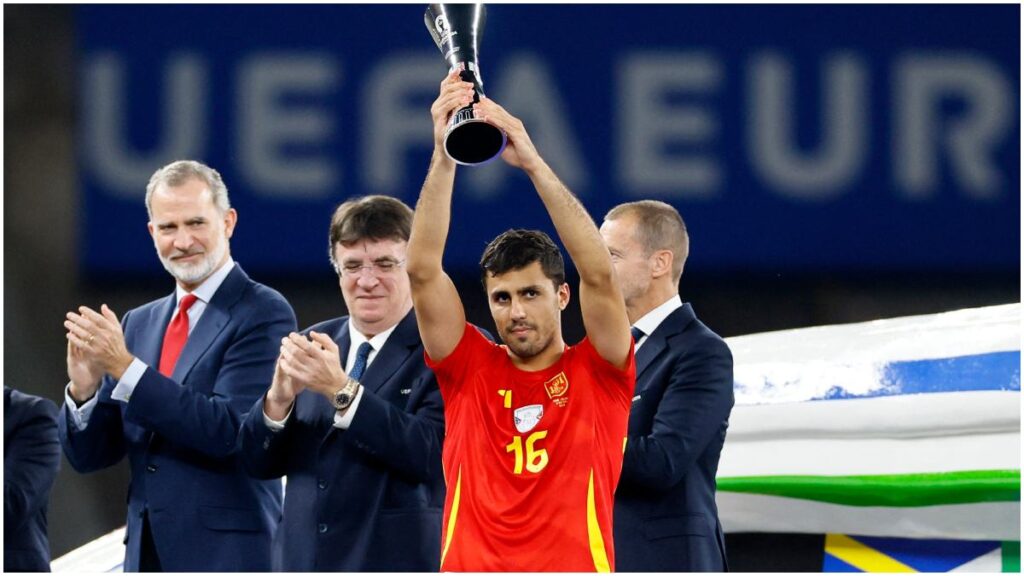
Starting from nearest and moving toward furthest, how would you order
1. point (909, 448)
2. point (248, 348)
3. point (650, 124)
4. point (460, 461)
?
point (460, 461) → point (248, 348) → point (909, 448) → point (650, 124)

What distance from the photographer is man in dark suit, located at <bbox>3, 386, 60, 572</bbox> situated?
148 inches

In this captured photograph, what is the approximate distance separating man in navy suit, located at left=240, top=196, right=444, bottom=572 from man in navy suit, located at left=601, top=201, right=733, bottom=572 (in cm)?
46

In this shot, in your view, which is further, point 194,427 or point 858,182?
point 858,182

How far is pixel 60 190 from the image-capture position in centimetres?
483

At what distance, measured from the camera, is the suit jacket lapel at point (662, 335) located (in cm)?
356

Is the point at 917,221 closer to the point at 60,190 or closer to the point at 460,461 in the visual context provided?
the point at 460,461

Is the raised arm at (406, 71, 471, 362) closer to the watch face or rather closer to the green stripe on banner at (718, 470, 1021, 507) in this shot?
the watch face

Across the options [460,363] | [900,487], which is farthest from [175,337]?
[900,487]

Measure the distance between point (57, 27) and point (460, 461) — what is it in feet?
8.67

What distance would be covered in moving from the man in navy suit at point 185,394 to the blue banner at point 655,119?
0.87 metres

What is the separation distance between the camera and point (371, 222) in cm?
359

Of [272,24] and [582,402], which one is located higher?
[272,24]

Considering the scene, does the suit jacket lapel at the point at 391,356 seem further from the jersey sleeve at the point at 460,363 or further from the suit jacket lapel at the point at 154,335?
the suit jacket lapel at the point at 154,335

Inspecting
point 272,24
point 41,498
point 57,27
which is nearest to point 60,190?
point 57,27
